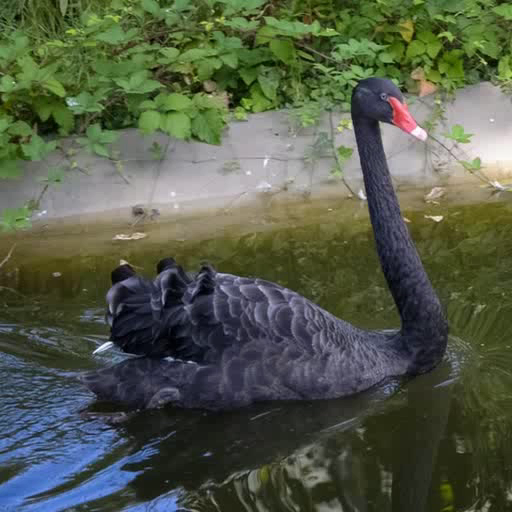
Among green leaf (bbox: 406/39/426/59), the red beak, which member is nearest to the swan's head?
the red beak

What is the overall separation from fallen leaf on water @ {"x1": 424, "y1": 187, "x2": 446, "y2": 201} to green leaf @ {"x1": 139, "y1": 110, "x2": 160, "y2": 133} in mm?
1479

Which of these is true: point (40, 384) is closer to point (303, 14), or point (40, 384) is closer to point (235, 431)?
point (235, 431)

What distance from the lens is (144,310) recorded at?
12.6 feet

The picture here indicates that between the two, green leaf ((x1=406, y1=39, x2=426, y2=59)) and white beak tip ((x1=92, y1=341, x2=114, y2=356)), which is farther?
green leaf ((x1=406, y1=39, x2=426, y2=59))

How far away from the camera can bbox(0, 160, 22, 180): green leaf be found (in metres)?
5.17

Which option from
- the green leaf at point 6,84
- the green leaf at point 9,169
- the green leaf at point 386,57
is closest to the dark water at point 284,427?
the green leaf at point 9,169

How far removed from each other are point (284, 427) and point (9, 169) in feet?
7.40

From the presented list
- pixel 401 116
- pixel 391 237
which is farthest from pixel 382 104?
pixel 391 237

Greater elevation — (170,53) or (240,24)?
(240,24)

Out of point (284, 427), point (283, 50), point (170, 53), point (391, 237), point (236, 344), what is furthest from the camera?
point (283, 50)

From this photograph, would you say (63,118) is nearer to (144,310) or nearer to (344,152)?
(344,152)

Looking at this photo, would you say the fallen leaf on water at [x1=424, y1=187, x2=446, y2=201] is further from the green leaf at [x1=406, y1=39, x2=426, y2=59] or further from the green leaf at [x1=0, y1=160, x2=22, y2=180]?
the green leaf at [x1=0, y1=160, x2=22, y2=180]

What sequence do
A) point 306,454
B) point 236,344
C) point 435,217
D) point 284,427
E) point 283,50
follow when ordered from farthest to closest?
point 283,50 → point 435,217 → point 236,344 → point 284,427 → point 306,454

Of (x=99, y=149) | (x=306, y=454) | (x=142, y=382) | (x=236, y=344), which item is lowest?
(x=306, y=454)
